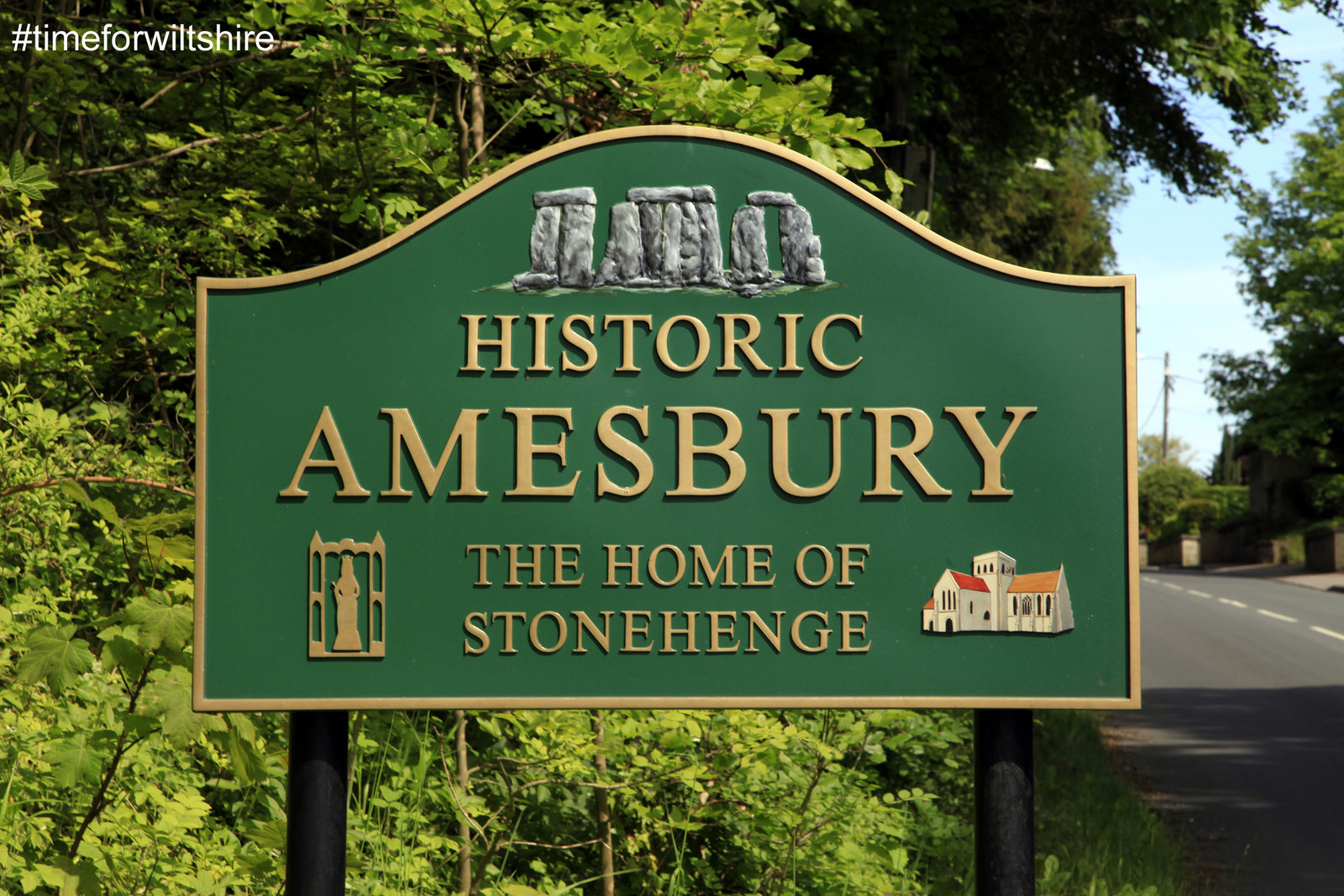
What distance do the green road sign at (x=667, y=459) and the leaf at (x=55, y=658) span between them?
62 centimetres

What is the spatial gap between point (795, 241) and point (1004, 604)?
918 mm

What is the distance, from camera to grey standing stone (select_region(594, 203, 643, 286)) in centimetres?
227

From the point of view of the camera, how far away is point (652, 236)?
2.28 metres

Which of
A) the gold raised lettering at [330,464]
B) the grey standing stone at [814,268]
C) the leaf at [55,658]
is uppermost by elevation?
the grey standing stone at [814,268]

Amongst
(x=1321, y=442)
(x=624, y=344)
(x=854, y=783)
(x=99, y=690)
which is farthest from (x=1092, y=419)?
(x=1321, y=442)

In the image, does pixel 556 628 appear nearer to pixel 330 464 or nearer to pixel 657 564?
pixel 657 564

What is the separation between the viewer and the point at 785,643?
221 cm

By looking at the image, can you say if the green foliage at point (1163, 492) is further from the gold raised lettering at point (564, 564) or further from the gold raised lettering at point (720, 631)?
the gold raised lettering at point (564, 564)

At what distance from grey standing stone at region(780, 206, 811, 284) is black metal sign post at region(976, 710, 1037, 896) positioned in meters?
1.05

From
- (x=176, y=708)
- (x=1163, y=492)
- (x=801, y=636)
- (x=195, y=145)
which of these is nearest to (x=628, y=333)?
(x=801, y=636)

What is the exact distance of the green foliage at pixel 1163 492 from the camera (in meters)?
58.7

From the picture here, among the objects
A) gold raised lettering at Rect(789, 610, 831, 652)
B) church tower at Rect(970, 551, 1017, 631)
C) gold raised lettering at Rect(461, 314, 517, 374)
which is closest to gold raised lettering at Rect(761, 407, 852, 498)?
gold raised lettering at Rect(789, 610, 831, 652)

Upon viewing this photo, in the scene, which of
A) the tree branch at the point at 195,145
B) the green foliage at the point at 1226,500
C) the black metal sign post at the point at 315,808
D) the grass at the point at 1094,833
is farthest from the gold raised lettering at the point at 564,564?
the green foliage at the point at 1226,500

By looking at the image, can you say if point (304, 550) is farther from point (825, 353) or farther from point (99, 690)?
point (99, 690)
